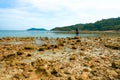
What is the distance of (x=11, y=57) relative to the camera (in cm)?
1506

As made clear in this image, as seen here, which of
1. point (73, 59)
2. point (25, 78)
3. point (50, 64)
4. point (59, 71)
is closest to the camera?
point (25, 78)

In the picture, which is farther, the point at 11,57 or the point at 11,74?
the point at 11,57

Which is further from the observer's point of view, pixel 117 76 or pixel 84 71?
pixel 84 71

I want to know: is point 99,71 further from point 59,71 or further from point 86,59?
point 86,59

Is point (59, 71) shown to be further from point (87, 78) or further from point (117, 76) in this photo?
point (117, 76)

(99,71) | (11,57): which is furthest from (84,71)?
(11,57)

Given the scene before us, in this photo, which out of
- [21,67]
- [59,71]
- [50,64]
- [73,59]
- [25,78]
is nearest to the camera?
[25,78]

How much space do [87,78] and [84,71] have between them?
47.3 inches

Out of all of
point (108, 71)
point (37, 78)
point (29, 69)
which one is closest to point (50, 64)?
point (29, 69)

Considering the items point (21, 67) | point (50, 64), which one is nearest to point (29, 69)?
point (21, 67)

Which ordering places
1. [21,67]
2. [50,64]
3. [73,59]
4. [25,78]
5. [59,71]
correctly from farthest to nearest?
1. [73,59]
2. [50,64]
3. [21,67]
4. [59,71]
5. [25,78]

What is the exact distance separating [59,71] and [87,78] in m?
1.73

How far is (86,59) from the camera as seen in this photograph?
15.1 meters

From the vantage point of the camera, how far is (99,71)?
11.8 meters
